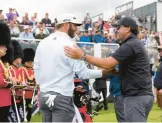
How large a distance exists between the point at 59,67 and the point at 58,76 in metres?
0.10

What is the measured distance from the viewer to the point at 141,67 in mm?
4754

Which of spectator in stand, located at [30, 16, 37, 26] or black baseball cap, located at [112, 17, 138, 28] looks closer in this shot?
black baseball cap, located at [112, 17, 138, 28]

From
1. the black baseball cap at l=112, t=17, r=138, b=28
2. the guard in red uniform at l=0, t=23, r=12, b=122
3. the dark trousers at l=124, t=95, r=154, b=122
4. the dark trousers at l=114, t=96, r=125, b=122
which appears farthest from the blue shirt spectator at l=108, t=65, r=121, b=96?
the black baseball cap at l=112, t=17, r=138, b=28

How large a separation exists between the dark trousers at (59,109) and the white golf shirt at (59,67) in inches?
2.7

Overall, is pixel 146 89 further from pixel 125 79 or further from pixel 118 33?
pixel 118 33

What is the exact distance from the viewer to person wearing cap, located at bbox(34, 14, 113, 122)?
4.46 metres

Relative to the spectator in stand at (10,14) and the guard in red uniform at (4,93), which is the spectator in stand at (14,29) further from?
the guard in red uniform at (4,93)

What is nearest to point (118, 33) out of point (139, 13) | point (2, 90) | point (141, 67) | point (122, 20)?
point (122, 20)

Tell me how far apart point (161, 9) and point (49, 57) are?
28468 mm

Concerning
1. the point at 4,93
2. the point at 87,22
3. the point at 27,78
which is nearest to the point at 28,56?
the point at 27,78

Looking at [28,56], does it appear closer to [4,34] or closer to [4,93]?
[4,34]

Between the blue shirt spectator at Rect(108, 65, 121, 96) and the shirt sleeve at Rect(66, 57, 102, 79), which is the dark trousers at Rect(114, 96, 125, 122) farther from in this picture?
the shirt sleeve at Rect(66, 57, 102, 79)

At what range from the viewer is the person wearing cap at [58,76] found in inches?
176

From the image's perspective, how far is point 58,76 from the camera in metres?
4.48
